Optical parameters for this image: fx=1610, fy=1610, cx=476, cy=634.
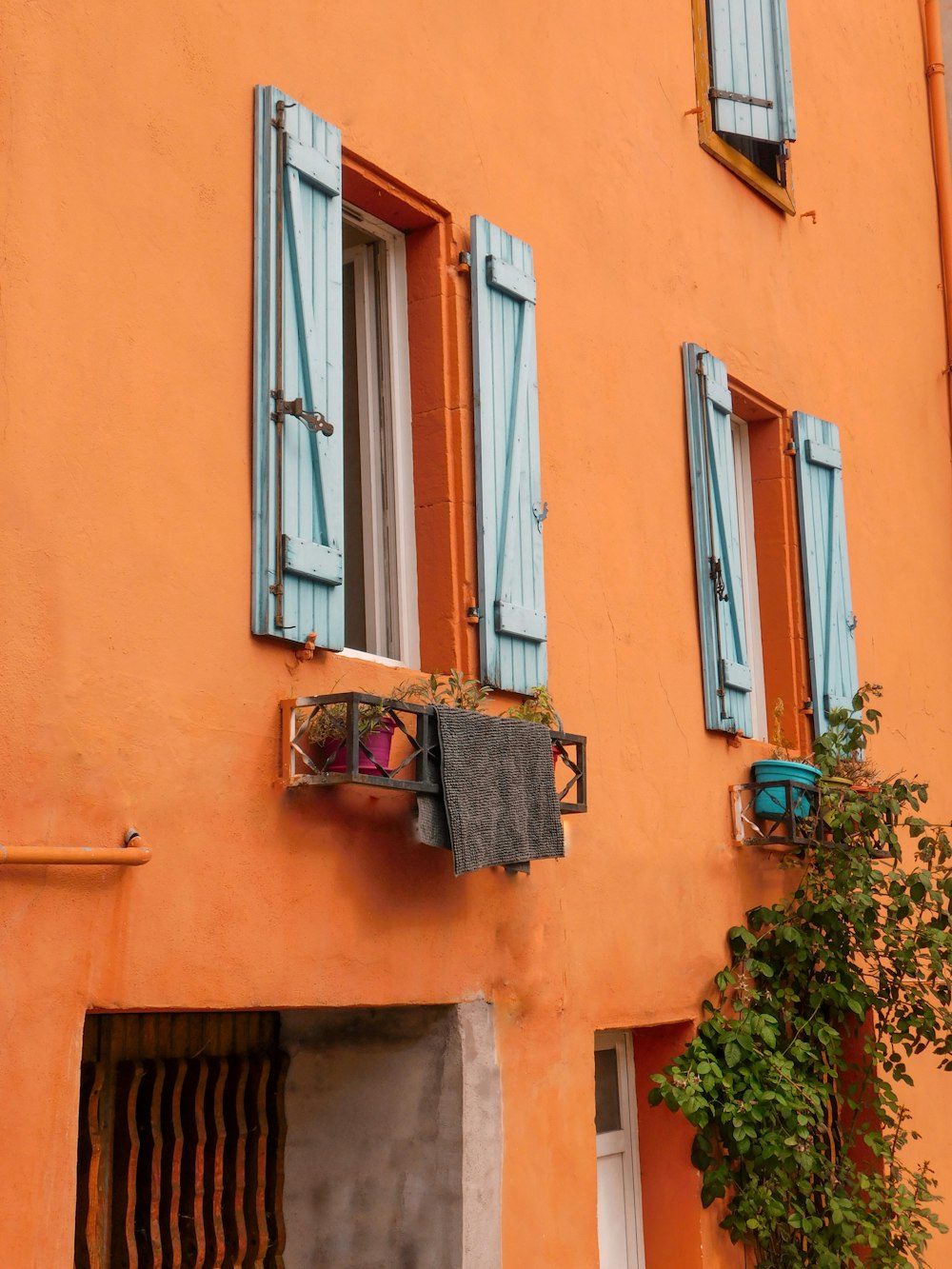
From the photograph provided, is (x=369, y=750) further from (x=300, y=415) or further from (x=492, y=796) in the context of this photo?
(x=300, y=415)

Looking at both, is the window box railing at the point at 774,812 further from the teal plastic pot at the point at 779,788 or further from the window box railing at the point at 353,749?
the window box railing at the point at 353,749

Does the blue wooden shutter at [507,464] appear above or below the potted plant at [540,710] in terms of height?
above

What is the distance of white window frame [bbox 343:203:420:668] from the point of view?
4.91 m

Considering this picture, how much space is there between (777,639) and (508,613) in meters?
2.38

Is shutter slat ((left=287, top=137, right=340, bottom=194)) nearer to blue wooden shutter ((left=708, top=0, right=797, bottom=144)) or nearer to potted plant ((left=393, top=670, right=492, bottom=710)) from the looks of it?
potted plant ((left=393, top=670, right=492, bottom=710))

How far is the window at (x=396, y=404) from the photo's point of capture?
4312 mm

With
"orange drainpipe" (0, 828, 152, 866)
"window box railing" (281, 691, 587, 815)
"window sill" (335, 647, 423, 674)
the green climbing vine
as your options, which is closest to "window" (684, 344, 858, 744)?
the green climbing vine

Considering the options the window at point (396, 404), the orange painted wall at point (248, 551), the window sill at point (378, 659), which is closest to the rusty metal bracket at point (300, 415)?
the window at point (396, 404)

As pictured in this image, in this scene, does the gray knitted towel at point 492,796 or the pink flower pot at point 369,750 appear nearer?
the pink flower pot at point 369,750

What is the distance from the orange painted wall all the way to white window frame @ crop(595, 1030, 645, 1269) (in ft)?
0.87

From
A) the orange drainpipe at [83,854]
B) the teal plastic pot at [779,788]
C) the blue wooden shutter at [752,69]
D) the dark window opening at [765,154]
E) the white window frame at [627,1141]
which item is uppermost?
the blue wooden shutter at [752,69]

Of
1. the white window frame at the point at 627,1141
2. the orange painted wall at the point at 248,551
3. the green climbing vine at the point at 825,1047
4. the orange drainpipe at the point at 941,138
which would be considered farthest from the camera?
the orange drainpipe at the point at 941,138

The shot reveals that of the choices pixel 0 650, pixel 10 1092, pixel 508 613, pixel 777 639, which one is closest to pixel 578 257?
pixel 508 613

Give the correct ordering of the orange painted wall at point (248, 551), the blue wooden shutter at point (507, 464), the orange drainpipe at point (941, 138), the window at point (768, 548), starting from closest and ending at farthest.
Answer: the orange painted wall at point (248, 551) < the blue wooden shutter at point (507, 464) < the window at point (768, 548) < the orange drainpipe at point (941, 138)
